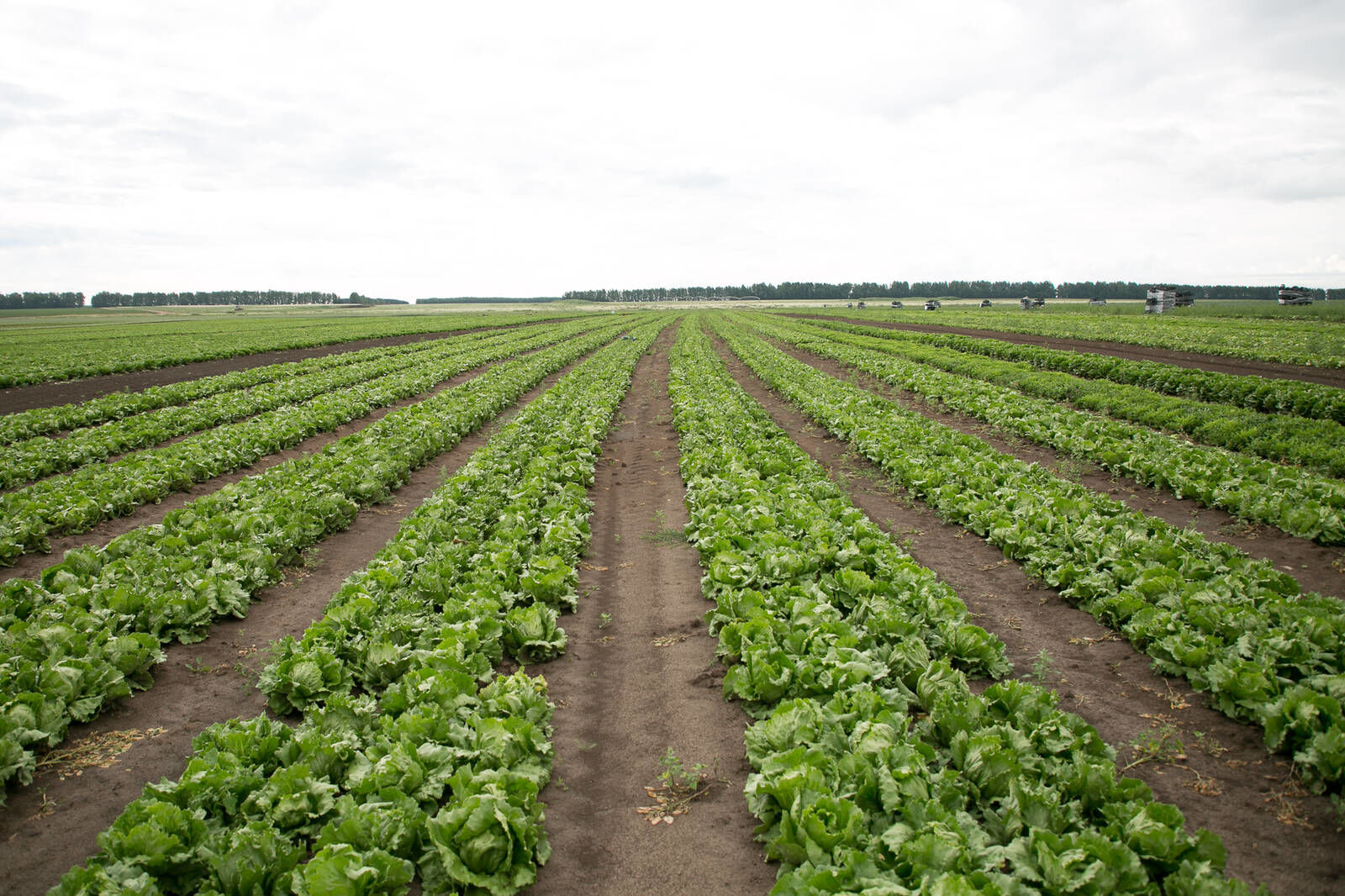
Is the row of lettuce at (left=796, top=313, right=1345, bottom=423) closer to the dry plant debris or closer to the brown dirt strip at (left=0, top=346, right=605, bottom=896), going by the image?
the brown dirt strip at (left=0, top=346, right=605, bottom=896)

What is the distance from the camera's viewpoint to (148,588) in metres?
8.30

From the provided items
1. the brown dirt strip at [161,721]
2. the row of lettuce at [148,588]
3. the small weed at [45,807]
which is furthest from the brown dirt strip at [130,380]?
the small weed at [45,807]

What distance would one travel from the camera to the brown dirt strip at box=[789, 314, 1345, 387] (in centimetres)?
2583

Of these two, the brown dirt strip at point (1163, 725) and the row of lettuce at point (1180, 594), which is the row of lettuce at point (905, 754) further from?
the row of lettuce at point (1180, 594)

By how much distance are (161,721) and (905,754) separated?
266 inches

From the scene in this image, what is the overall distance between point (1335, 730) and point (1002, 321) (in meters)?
58.5

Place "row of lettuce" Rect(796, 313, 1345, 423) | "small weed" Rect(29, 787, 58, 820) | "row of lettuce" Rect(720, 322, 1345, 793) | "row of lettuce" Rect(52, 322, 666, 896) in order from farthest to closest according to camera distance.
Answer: "row of lettuce" Rect(796, 313, 1345, 423), "row of lettuce" Rect(720, 322, 1345, 793), "small weed" Rect(29, 787, 58, 820), "row of lettuce" Rect(52, 322, 666, 896)

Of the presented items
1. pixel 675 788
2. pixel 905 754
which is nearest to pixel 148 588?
pixel 675 788

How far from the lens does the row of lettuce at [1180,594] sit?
5660mm

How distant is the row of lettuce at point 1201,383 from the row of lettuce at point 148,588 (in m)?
24.2

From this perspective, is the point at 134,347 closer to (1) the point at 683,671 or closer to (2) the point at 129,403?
(2) the point at 129,403

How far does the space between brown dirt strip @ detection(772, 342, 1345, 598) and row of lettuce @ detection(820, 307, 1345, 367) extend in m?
19.7

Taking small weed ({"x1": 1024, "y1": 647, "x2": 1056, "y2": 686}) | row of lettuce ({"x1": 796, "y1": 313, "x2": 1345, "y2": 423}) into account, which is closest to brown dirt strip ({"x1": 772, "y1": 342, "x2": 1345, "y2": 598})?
small weed ({"x1": 1024, "y1": 647, "x2": 1056, "y2": 686})

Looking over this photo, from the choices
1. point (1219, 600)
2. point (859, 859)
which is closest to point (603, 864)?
point (859, 859)
